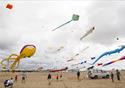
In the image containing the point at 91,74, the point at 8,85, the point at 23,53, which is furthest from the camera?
the point at 91,74

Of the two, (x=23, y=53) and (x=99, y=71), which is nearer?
(x=23, y=53)

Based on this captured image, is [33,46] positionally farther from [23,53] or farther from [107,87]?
[107,87]

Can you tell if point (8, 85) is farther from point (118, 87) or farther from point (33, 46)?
point (118, 87)

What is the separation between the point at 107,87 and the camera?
27156 mm

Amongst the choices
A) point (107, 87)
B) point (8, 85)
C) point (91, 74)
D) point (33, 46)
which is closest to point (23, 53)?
point (33, 46)

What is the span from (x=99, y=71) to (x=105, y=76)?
149 cm

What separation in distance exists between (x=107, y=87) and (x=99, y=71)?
65.7 ft

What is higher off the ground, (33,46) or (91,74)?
(33,46)

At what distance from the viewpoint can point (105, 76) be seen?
153 ft

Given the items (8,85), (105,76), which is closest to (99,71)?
(105,76)

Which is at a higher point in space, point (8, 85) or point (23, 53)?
point (23, 53)

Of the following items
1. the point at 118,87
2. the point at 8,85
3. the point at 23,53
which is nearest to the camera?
the point at 8,85

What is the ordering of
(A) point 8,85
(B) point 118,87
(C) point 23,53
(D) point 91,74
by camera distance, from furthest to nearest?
(D) point 91,74, (C) point 23,53, (B) point 118,87, (A) point 8,85

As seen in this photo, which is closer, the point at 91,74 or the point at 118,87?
the point at 118,87
